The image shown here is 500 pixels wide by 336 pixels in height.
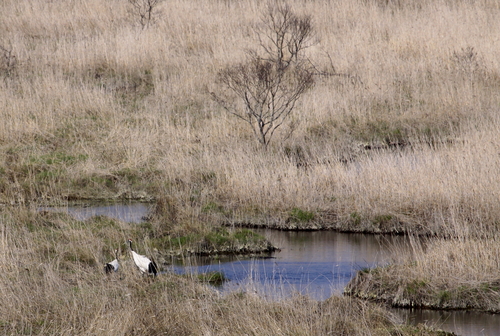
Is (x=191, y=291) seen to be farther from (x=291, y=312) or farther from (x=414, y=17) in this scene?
(x=414, y=17)

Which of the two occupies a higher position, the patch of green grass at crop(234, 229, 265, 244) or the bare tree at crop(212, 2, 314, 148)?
the bare tree at crop(212, 2, 314, 148)

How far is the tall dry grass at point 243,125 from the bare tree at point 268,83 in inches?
15.2

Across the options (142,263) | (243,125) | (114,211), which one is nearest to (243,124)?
(243,125)

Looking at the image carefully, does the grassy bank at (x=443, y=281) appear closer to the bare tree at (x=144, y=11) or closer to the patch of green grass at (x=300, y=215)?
the patch of green grass at (x=300, y=215)

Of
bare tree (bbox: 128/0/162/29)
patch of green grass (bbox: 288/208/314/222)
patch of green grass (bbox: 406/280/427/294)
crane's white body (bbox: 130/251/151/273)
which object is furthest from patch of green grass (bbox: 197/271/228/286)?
bare tree (bbox: 128/0/162/29)

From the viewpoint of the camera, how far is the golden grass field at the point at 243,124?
1099 centimetres

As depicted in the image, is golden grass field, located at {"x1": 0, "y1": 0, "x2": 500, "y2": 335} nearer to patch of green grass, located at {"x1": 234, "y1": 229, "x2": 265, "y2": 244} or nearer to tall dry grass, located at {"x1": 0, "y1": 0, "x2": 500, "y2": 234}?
tall dry grass, located at {"x1": 0, "y1": 0, "x2": 500, "y2": 234}

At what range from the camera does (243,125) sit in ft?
49.4

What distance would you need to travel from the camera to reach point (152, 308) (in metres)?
6.94

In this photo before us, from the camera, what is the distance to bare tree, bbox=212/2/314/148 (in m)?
14.2

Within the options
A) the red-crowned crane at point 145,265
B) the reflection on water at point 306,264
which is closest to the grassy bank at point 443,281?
the reflection on water at point 306,264

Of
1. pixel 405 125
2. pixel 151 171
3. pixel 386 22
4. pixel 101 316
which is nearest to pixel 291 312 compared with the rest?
pixel 101 316

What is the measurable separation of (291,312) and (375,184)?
481cm

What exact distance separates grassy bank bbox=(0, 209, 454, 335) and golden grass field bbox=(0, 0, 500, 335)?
9cm
